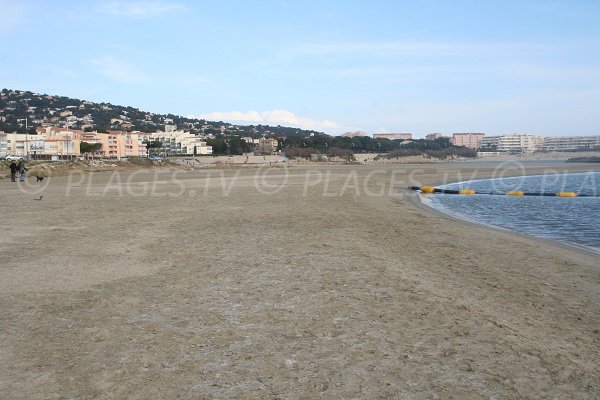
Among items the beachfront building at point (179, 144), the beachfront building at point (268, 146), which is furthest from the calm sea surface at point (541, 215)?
the beachfront building at point (268, 146)

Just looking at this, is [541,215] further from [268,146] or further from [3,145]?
[268,146]

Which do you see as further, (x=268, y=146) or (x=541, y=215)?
(x=268, y=146)

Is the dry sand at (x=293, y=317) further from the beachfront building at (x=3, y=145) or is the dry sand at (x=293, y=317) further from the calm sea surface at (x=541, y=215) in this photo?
the beachfront building at (x=3, y=145)

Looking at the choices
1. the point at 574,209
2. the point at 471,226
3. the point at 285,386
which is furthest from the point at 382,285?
the point at 574,209

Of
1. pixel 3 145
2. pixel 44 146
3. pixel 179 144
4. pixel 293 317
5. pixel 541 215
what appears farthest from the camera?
pixel 179 144

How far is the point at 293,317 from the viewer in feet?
18.4

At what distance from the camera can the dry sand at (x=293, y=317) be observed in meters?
3.98

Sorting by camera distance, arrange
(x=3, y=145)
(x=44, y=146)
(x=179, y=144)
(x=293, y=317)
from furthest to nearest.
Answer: (x=179, y=144)
(x=3, y=145)
(x=44, y=146)
(x=293, y=317)

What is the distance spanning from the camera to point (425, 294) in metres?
6.64

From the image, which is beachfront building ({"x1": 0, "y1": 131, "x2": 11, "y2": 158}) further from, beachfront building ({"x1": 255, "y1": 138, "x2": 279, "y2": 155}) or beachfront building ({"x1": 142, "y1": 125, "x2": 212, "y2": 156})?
beachfront building ({"x1": 255, "y1": 138, "x2": 279, "y2": 155})

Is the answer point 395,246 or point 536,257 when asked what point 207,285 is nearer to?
point 395,246

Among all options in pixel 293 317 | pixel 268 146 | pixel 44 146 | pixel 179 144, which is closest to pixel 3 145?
pixel 44 146

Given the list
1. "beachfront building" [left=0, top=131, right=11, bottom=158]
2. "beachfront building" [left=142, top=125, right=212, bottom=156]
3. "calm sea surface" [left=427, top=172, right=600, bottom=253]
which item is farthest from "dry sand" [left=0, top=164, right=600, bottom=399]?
"beachfront building" [left=142, top=125, right=212, bottom=156]

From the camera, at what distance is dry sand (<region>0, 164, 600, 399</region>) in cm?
398
